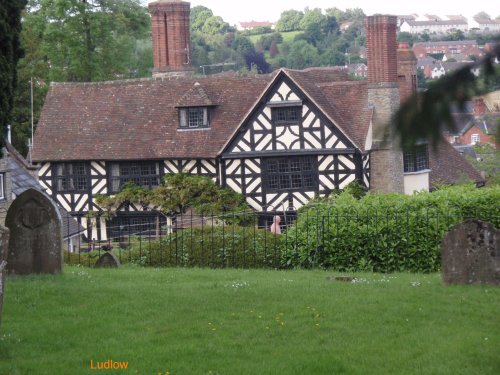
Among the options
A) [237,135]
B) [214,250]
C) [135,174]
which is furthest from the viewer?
[135,174]

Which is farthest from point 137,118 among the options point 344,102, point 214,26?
point 214,26

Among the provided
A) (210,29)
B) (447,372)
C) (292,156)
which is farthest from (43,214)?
(210,29)

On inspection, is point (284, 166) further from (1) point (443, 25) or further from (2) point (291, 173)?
(1) point (443, 25)

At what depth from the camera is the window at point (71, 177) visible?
131 feet

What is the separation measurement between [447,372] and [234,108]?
31.0 metres

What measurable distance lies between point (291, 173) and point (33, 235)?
899 inches

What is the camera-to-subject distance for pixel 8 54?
595 inches

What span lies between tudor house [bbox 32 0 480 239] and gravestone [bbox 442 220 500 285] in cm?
2047

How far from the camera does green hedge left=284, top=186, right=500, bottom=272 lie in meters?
20.7

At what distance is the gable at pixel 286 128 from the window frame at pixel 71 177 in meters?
6.25

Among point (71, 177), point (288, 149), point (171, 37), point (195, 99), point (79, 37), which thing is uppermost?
point (79, 37)

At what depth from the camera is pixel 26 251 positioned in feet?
52.4

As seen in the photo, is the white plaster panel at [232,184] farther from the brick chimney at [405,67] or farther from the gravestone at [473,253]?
the gravestone at [473,253]

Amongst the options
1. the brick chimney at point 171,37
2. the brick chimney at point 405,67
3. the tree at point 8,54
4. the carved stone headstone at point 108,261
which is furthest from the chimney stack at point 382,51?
the tree at point 8,54
